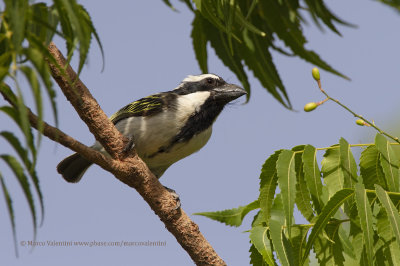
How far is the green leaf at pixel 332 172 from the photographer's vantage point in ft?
10.1

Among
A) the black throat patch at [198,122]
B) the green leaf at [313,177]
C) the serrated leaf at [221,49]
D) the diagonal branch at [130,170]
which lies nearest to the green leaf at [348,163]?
the green leaf at [313,177]

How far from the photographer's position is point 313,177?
3086 millimetres

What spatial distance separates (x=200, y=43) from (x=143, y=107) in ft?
5.57

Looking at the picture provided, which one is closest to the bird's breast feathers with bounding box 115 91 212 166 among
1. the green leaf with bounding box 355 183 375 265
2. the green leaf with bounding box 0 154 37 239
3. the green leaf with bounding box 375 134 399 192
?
the green leaf with bounding box 375 134 399 192

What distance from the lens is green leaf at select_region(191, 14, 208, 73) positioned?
3865 millimetres

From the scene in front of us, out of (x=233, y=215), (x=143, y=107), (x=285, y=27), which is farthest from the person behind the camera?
(x=143, y=107)

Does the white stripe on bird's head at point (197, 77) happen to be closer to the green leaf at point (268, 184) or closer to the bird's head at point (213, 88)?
the bird's head at point (213, 88)

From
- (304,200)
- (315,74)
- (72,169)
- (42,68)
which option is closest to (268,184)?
(304,200)

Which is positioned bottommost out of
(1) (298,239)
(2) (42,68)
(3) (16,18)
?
(1) (298,239)

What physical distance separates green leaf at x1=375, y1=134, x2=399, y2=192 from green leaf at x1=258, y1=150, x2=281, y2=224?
0.54m

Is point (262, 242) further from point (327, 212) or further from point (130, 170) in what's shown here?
point (130, 170)

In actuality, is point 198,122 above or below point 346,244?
above

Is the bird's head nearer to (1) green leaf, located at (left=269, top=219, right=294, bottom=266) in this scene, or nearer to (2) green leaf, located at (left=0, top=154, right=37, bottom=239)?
(1) green leaf, located at (left=269, top=219, right=294, bottom=266)

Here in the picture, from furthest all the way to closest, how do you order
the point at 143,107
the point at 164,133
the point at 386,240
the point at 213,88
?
1. the point at 213,88
2. the point at 143,107
3. the point at 164,133
4. the point at 386,240
